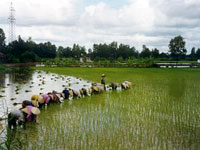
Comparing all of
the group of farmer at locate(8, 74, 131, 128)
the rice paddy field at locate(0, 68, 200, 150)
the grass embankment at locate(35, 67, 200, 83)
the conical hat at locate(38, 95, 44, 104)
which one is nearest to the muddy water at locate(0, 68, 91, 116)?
the group of farmer at locate(8, 74, 131, 128)

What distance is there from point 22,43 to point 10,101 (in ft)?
153

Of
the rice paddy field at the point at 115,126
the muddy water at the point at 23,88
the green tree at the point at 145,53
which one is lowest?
the rice paddy field at the point at 115,126

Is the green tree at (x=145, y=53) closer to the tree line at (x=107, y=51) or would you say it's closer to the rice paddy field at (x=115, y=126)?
the tree line at (x=107, y=51)

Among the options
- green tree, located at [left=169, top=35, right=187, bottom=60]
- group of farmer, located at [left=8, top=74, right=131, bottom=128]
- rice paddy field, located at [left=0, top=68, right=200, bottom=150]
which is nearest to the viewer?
rice paddy field, located at [left=0, top=68, right=200, bottom=150]

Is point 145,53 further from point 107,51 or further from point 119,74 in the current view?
point 119,74

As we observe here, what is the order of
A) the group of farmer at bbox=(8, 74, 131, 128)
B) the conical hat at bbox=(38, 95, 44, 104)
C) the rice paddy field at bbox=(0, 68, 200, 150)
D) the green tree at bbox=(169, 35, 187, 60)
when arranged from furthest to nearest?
the green tree at bbox=(169, 35, 187, 60) → the conical hat at bbox=(38, 95, 44, 104) → the group of farmer at bbox=(8, 74, 131, 128) → the rice paddy field at bbox=(0, 68, 200, 150)

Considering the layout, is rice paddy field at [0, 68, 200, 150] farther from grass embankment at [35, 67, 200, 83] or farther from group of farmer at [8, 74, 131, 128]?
grass embankment at [35, 67, 200, 83]

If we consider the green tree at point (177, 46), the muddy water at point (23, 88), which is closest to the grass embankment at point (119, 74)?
the muddy water at point (23, 88)

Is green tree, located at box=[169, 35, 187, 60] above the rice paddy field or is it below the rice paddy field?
above

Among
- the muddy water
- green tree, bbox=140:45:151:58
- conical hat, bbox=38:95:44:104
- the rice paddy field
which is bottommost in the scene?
the rice paddy field

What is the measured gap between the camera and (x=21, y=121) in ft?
26.6

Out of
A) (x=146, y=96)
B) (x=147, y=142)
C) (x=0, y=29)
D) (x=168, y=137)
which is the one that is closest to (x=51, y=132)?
(x=147, y=142)

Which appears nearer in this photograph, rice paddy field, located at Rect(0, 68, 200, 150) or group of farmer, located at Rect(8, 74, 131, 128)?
rice paddy field, located at Rect(0, 68, 200, 150)

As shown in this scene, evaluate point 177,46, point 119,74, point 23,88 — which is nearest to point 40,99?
point 23,88
